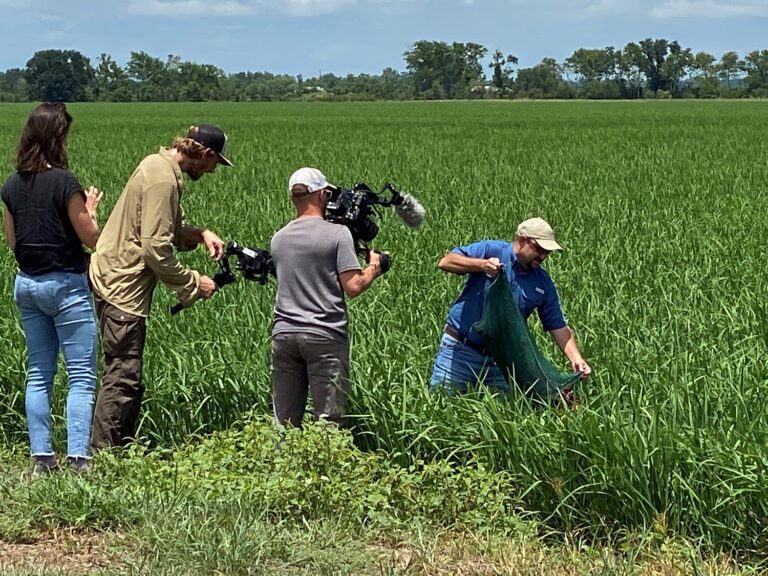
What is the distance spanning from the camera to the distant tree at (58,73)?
159 meters

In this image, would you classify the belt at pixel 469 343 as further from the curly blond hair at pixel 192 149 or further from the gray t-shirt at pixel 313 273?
the curly blond hair at pixel 192 149

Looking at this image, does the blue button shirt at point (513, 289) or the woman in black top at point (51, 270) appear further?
the blue button shirt at point (513, 289)

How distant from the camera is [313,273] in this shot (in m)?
5.06

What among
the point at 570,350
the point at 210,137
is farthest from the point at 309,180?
the point at 570,350

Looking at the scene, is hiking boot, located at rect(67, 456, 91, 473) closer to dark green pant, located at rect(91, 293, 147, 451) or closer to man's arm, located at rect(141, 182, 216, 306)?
dark green pant, located at rect(91, 293, 147, 451)

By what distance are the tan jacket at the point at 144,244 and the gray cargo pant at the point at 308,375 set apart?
68cm

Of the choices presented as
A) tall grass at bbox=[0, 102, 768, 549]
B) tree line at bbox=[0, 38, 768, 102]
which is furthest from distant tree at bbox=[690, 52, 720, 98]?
tall grass at bbox=[0, 102, 768, 549]

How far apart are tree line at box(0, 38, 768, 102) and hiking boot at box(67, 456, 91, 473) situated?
124 metres

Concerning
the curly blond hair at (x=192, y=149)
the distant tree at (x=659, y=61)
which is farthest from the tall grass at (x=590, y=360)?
the distant tree at (x=659, y=61)

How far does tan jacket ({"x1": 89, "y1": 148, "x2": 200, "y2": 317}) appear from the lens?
5.31 meters

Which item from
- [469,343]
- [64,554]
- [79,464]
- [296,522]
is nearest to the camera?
[64,554]

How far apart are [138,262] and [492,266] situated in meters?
1.72

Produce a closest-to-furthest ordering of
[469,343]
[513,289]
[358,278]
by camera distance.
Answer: [358,278]
[513,289]
[469,343]

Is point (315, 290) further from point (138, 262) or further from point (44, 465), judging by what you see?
point (44, 465)
